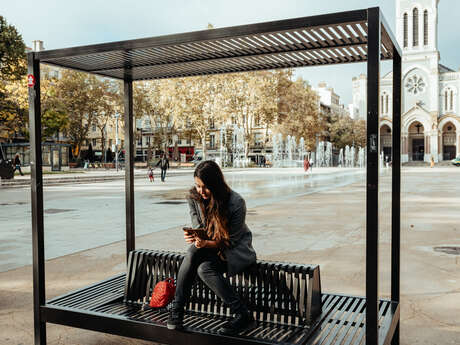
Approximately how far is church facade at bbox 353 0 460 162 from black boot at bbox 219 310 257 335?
71.6 m

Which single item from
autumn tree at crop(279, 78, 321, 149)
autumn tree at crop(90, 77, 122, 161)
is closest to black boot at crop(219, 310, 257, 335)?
autumn tree at crop(90, 77, 122, 161)

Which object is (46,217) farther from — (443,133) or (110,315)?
(443,133)

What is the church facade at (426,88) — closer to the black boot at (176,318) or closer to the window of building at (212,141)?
the window of building at (212,141)

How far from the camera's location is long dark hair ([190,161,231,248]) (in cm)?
310

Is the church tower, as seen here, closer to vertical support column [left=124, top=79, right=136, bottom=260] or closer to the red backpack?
vertical support column [left=124, top=79, right=136, bottom=260]

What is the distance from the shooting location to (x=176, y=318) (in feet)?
9.93

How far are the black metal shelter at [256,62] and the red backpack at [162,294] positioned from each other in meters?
0.40

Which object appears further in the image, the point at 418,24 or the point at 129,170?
the point at 418,24

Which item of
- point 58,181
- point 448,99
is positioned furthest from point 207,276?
point 448,99

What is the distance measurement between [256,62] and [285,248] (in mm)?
3535

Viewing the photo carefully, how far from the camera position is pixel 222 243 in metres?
3.13

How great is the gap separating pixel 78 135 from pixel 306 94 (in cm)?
2709

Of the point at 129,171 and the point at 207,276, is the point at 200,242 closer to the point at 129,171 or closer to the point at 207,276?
the point at 207,276

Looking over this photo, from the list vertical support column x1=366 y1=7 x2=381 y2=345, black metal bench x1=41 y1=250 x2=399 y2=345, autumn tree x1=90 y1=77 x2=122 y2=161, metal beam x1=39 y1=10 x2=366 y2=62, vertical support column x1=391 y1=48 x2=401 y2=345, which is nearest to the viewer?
vertical support column x1=366 y1=7 x2=381 y2=345
